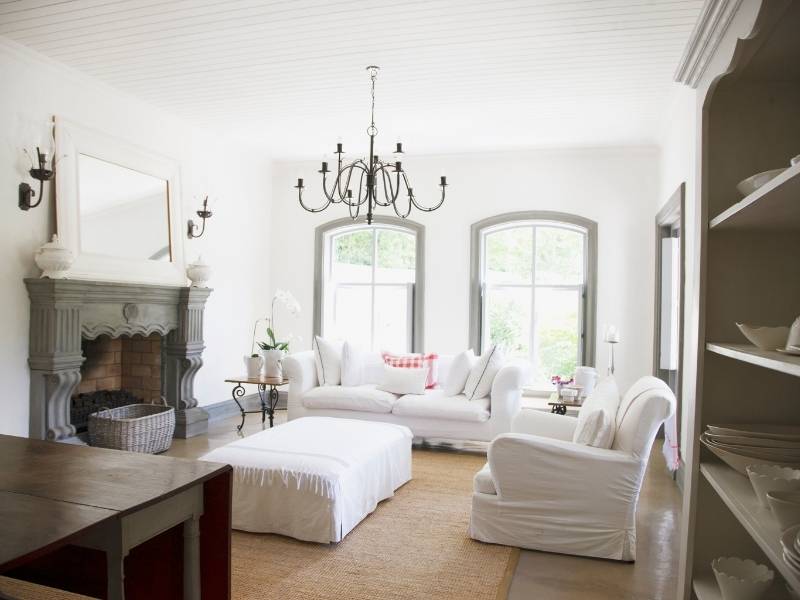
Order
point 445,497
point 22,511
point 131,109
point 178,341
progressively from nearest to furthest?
point 22,511 → point 445,497 → point 131,109 → point 178,341

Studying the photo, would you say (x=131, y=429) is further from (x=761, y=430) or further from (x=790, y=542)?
(x=790, y=542)

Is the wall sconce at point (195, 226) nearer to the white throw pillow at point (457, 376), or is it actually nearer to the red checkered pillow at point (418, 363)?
the red checkered pillow at point (418, 363)

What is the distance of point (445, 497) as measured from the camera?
4148 mm

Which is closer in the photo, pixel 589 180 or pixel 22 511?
pixel 22 511

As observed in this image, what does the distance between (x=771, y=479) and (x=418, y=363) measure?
4.51m

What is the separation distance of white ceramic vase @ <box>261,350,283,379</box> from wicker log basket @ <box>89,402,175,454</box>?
92 cm

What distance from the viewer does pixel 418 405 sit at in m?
5.36

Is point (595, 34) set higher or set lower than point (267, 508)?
higher

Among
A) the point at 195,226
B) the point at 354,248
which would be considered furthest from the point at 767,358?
the point at 354,248

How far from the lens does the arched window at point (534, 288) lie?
262 inches

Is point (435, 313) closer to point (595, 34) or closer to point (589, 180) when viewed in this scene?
point (589, 180)

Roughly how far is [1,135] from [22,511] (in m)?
3.58

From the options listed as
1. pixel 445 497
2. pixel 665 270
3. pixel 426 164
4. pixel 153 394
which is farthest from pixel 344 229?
pixel 445 497

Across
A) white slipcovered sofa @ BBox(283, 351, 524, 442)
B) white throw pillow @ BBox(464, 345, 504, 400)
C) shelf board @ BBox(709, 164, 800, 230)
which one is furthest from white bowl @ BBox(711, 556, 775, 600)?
white throw pillow @ BBox(464, 345, 504, 400)
